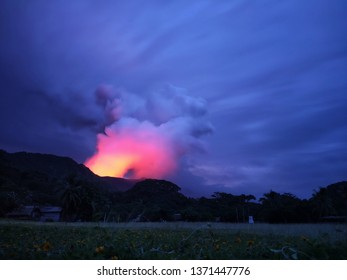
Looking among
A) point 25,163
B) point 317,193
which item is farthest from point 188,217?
point 25,163

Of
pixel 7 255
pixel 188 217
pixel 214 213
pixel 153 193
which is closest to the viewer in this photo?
pixel 7 255

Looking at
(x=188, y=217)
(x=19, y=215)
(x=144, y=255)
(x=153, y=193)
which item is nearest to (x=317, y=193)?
(x=188, y=217)

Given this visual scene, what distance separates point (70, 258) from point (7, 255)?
1149 millimetres

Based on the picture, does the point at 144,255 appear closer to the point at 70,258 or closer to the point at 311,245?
the point at 70,258

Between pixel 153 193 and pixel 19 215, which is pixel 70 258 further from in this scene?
pixel 153 193

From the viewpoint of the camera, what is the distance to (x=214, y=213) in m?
65.8

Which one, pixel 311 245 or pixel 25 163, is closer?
pixel 311 245

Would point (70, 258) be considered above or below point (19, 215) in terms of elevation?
below

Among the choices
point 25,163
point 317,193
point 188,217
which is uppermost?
point 25,163
